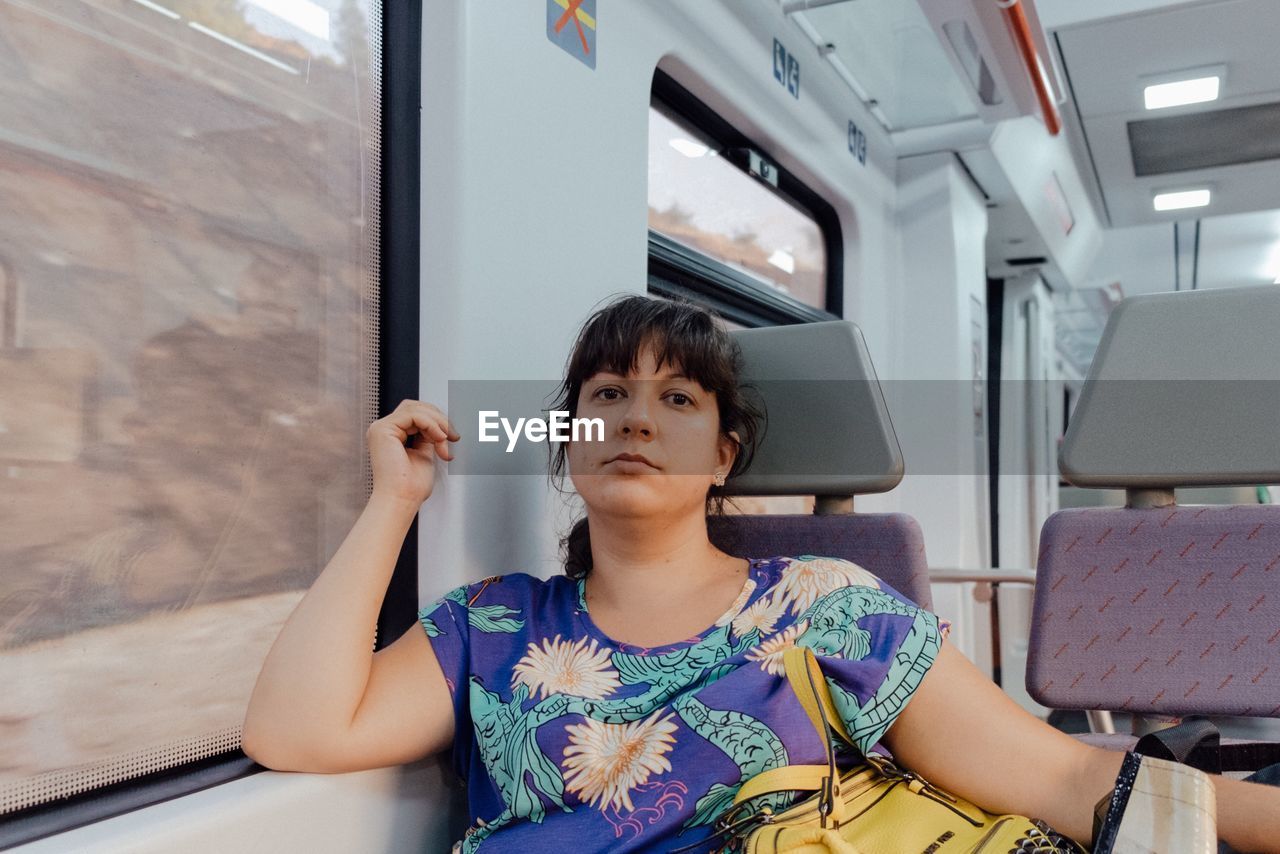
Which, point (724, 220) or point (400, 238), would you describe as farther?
point (724, 220)

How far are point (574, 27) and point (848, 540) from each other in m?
1.09

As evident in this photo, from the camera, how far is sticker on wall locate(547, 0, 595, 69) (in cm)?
183

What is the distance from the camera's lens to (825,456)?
1.87m

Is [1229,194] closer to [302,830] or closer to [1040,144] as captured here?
[1040,144]

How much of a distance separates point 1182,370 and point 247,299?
1.47 meters

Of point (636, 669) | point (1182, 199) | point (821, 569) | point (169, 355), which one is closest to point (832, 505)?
point (821, 569)

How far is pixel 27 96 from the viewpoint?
115cm

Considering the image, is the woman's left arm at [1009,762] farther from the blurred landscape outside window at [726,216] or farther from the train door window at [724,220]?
the blurred landscape outside window at [726,216]

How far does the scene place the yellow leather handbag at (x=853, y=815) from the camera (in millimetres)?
1110

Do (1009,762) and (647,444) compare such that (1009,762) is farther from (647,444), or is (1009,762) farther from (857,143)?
(857,143)

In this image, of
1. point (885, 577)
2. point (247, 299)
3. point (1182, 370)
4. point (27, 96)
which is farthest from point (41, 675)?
point (1182, 370)

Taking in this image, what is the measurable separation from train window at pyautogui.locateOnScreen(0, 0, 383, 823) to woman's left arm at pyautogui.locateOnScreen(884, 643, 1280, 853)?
0.91m

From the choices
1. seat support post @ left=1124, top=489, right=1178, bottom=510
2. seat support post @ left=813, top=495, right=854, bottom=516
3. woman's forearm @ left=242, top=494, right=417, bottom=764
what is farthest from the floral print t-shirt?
seat support post @ left=1124, top=489, right=1178, bottom=510

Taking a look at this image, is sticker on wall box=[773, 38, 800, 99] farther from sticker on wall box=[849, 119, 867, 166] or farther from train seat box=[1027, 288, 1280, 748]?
train seat box=[1027, 288, 1280, 748]
